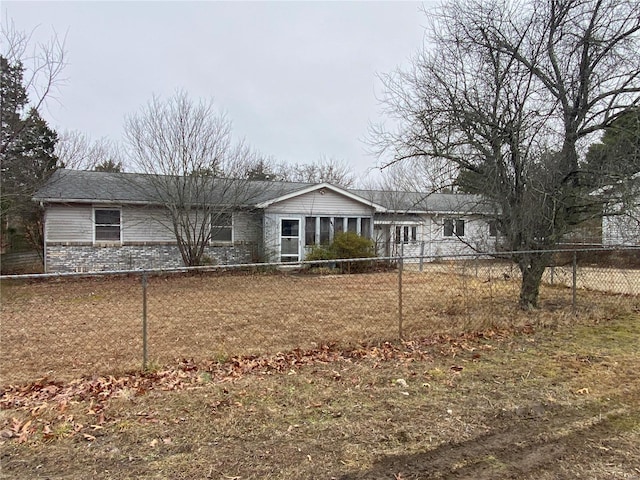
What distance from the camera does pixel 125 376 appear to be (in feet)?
13.3

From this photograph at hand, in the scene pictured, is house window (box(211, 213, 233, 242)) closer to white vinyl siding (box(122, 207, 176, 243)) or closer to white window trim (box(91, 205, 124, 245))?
white vinyl siding (box(122, 207, 176, 243))

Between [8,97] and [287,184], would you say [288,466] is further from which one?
[287,184]

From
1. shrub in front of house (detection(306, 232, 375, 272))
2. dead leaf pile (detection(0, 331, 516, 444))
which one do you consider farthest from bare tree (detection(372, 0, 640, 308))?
shrub in front of house (detection(306, 232, 375, 272))

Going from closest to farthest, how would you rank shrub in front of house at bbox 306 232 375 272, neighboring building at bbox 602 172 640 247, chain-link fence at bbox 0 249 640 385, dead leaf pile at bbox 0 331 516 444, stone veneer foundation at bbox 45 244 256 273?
dead leaf pile at bbox 0 331 516 444 → chain-link fence at bbox 0 249 640 385 → neighboring building at bbox 602 172 640 247 → stone veneer foundation at bbox 45 244 256 273 → shrub in front of house at bbox 306 232 375 272

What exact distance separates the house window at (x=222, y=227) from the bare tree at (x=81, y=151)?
839cm

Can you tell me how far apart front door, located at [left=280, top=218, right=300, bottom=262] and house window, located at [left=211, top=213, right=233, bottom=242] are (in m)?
2.03

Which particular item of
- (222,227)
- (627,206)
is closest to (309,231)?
(222,227)

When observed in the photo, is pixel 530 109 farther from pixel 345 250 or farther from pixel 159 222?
pixel 159 222

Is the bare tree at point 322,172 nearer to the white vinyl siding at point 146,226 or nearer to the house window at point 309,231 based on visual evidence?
the house window at point 309,231

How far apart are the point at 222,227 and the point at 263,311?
7437 mm

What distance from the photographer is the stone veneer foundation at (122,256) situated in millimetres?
13359

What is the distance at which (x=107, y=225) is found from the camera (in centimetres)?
1395

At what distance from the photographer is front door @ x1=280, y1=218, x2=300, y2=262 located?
15.9 meters

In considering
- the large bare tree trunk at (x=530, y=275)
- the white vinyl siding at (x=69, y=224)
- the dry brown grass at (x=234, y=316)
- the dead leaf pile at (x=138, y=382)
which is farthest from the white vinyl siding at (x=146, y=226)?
the large bare tree trunk at (x=530, y=275)
